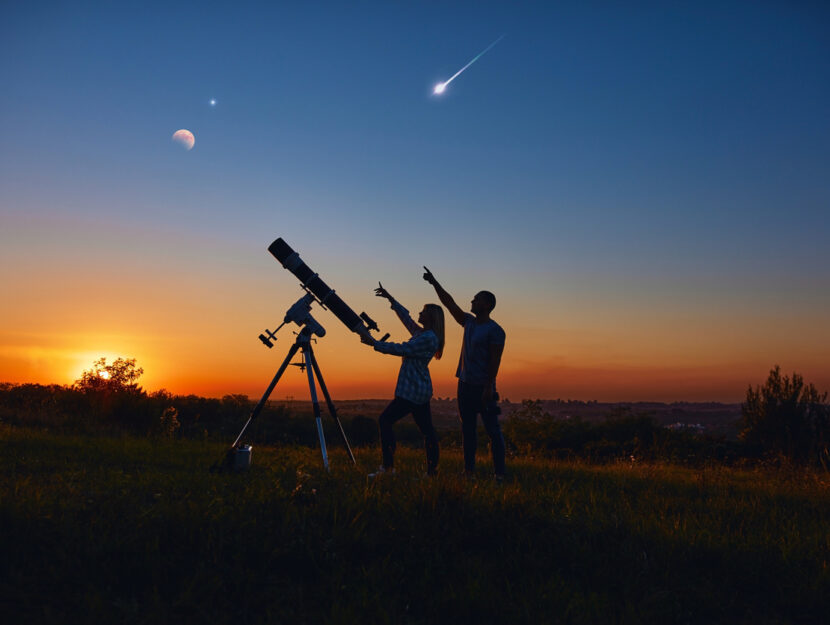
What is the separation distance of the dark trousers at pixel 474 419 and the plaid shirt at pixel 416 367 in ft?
1.70

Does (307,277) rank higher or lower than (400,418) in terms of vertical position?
higher

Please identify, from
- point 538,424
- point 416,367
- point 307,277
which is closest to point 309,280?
point 307,277

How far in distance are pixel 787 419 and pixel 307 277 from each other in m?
18.6

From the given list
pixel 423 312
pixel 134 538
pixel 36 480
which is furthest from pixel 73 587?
pixel 423 312

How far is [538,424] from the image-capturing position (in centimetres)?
2211

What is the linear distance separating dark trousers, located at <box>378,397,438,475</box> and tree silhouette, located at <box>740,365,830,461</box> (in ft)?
50.9

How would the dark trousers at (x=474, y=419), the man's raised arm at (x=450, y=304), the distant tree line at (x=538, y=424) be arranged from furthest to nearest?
the distant tree line at (x=538, y=424)
the man's raised arm at (x=450, y=304)
the dark trousers at (x=474, y=419)

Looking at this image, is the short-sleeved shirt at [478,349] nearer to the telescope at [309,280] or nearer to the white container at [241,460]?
the telescope at [309,280]

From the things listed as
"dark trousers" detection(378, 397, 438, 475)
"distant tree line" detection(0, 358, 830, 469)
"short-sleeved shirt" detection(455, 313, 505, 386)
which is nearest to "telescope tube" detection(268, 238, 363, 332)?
"dark trousers" detection(378, 397, 438, 475)

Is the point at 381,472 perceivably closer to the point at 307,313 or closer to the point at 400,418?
the point at 400,418

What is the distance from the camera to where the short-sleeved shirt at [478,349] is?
7.66m

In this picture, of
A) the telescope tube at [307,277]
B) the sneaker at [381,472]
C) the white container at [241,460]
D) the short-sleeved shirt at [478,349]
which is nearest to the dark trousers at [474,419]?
the short-sleeved shirt at [478,349]

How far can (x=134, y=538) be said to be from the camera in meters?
4.45

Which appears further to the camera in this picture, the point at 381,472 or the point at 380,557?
the point at 381,472
